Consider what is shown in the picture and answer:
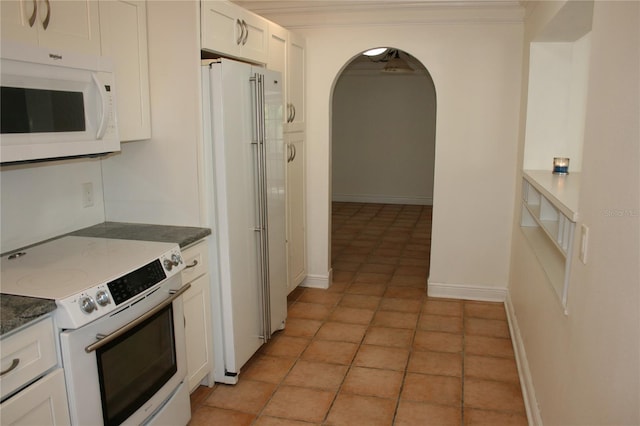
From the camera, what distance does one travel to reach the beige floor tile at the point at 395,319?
3754 millimetres

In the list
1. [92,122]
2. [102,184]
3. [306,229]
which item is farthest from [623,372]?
[306,229]

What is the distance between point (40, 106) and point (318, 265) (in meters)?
2.91

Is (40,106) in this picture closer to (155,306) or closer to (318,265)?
(155,306)

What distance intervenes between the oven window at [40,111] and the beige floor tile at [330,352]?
1.93 metres

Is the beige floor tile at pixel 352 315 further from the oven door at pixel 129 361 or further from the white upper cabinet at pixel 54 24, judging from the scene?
the white upper cabinet at pixel 54 24

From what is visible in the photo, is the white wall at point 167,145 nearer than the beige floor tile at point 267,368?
Yes

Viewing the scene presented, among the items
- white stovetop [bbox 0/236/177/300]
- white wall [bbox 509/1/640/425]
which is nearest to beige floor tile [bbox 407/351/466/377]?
white wall [bbox 509/1/640/425]

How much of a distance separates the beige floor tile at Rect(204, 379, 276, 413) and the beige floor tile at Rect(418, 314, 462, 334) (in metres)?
1.33

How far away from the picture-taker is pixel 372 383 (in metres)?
2.95

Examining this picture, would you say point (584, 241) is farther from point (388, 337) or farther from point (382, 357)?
point (388, 337)

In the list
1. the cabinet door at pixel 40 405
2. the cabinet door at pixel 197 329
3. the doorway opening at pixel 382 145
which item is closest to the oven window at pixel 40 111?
the cabinet door at pixel 40 405

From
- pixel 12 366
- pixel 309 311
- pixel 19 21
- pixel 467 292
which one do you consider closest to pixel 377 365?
pixel 309 311

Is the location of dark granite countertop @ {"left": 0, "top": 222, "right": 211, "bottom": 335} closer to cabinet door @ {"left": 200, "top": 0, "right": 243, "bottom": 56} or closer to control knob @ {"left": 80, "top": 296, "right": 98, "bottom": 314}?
control knob @ {"left": 80, "top": 296, "right": 98, "bottom": 314}

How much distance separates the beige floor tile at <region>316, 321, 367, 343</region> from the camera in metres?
3.53
